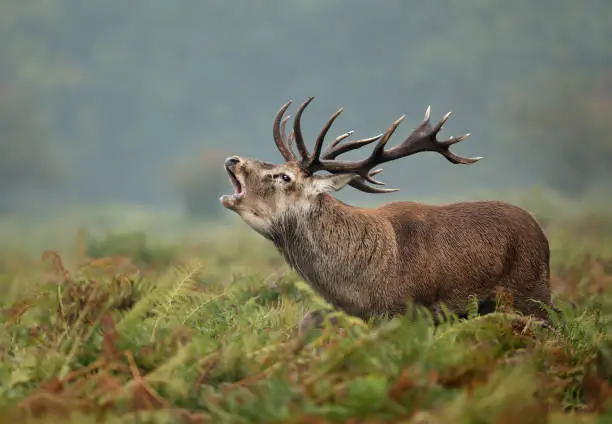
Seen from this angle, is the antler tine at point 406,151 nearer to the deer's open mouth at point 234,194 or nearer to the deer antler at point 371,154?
the deer antler at point 371,154

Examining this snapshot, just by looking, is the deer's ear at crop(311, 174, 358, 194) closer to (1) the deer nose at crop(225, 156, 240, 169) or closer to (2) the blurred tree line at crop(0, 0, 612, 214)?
(1) the deer nose at crop(225, 156, 240, 169)

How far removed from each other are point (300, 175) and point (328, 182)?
0.25 metres

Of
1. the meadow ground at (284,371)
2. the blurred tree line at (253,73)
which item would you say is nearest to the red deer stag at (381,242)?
the meadow ground at (284,371)

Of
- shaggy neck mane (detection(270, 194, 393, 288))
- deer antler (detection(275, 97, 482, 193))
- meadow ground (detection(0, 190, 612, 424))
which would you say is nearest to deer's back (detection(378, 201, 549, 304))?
shaggy neck mane (detection(270, 194, 393, 288))

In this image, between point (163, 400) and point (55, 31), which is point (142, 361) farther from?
point (55, 31)

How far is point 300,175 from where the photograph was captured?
6184 mm

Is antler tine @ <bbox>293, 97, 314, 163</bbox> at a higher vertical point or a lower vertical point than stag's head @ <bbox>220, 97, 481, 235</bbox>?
higher

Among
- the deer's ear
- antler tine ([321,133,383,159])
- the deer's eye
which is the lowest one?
the deer's ear

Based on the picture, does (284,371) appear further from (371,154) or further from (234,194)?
(371,154)

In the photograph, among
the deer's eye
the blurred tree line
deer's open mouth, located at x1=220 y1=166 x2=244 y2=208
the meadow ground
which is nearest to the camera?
the meadow ground

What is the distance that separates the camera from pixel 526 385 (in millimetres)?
3141

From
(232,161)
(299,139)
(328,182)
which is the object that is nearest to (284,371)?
(328,182)

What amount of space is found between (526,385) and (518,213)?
3455mm

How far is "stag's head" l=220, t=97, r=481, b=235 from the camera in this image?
605 centimetres
